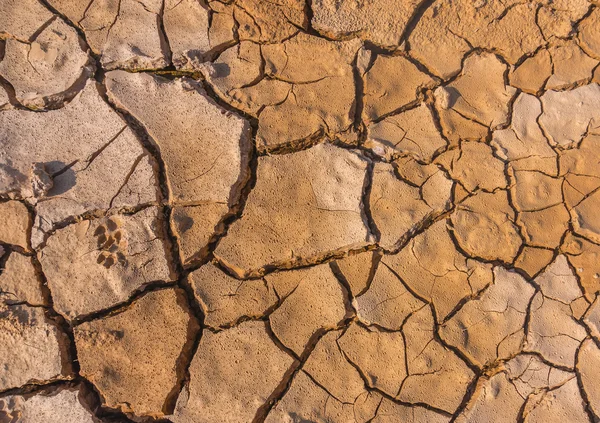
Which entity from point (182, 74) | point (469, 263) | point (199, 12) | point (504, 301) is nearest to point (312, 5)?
point (199, 12)

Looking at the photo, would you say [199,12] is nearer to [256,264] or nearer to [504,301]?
[256,264]

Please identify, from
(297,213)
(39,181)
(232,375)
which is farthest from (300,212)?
(39,181)

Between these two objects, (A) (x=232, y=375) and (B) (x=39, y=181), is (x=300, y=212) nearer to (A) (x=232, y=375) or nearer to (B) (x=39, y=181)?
(A) (x=232, y=375)

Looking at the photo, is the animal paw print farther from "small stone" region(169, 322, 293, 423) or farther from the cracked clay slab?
"small stone" region(169, 322, 293, 423)

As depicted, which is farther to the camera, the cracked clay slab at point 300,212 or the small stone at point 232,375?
the cracked clay slab at point 300,212

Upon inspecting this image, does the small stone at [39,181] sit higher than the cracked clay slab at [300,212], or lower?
lower

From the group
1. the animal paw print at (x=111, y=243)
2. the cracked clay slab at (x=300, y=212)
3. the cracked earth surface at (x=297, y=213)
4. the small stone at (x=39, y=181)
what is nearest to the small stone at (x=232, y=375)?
the cracked earth surface at (x=297, y=213)

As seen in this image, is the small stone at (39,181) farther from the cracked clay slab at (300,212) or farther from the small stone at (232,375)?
the small stone at (232,375)

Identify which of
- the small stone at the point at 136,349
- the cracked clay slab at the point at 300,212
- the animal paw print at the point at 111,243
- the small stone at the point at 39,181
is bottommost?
the small stone at the point at 136,349
